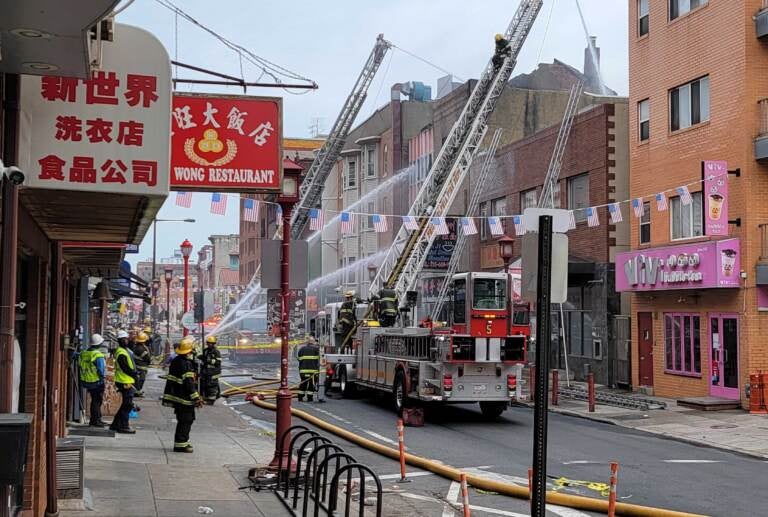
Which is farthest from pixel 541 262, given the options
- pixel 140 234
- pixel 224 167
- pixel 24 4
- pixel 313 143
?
pixel 313 143

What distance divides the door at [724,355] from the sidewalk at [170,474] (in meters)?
11.7

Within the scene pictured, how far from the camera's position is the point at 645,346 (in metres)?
26.6

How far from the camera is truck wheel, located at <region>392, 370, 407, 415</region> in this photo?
2072 cm

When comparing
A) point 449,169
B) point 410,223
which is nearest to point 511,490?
point 410,223

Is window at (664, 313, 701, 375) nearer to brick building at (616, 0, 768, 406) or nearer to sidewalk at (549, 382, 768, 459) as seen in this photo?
brick building at (616, 0, 768, 406)

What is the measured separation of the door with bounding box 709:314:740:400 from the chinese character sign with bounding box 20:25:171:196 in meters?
18.7

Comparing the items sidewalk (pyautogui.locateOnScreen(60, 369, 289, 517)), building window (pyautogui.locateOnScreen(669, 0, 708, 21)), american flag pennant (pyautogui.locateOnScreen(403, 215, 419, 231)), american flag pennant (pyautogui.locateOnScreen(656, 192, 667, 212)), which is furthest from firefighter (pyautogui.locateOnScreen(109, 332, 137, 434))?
building window (pyautogui.locateOnScreen(669, 0, 708, 21))

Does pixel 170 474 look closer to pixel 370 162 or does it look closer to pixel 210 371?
pixel 210 371

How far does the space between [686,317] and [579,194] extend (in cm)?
802

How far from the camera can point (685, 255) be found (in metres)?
23.3

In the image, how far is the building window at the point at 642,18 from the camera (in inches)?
1067

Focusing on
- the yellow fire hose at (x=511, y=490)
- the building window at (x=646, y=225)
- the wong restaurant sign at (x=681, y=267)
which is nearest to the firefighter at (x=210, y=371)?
the yellow fire hose at (x=511, y=490)

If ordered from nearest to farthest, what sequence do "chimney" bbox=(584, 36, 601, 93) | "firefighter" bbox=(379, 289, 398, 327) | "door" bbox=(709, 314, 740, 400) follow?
"door" bbox=(709, 314, 740, 400)
"firefighter" bbox=(379, 289, 398, 327)
"chimney" bbox=(584, 36, 601, 93)

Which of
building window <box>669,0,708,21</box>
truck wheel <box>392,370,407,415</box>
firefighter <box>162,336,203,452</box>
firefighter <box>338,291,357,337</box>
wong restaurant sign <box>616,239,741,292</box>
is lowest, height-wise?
truck wheel <box>392,370,407,415</box>
